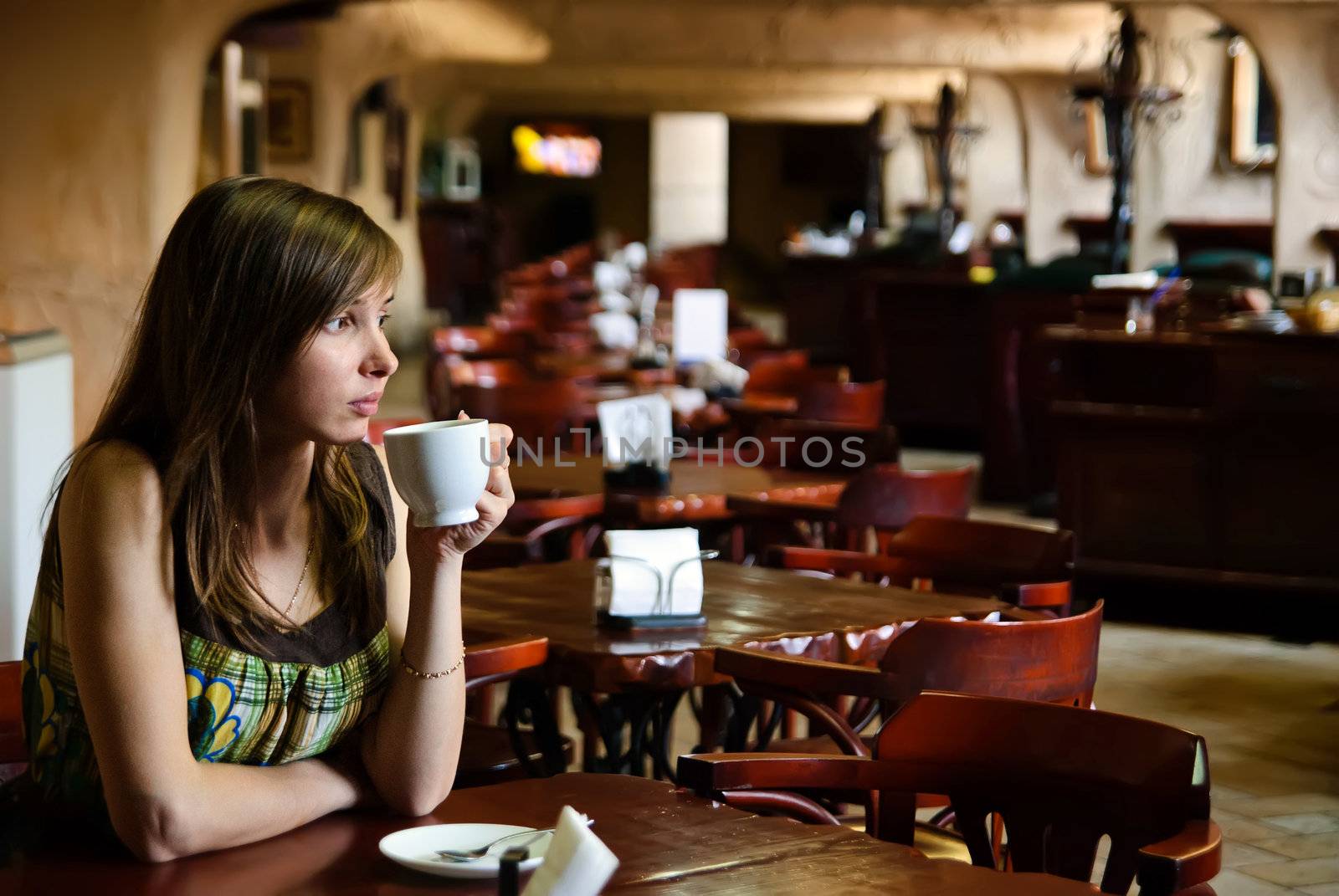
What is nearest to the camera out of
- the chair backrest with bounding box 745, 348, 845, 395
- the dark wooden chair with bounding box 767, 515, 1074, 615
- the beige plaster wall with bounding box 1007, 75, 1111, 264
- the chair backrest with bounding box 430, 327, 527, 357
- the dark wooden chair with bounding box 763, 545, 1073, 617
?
the dark wooden chair with bounding box 763, 545, 1073, 617

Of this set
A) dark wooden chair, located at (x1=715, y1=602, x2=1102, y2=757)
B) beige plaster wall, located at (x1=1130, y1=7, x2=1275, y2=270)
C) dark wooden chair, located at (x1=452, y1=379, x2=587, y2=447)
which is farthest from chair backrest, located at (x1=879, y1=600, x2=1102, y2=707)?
beige plaster wall, located at (x1=1130, y1=7, x2=1275, y2=270)

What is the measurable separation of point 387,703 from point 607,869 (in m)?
0.74

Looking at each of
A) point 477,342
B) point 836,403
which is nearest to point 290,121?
point 477,342

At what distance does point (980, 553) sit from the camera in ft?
12.0

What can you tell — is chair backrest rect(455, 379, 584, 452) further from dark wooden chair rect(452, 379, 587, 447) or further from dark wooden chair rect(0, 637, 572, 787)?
dark wooden chair rect(0, 637, 572, 787)

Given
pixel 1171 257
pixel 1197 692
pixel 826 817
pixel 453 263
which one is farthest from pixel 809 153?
pixel 826 817

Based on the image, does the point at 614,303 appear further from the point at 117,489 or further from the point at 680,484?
the point at 117,489

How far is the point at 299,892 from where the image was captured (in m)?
1.50

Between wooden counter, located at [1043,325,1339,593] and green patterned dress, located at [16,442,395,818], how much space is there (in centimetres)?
533

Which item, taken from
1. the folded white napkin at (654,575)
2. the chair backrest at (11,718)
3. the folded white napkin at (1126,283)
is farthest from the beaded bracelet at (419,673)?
the folded white napkin at (1126,283)

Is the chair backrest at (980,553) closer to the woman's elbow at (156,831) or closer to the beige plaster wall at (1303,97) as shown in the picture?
the woman's elbow at (156,831)

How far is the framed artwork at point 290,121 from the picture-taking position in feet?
44.0

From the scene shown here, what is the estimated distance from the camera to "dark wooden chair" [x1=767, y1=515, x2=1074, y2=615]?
11.6 ft

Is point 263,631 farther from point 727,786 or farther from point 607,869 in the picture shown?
point 607,869
